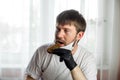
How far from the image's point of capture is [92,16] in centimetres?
193

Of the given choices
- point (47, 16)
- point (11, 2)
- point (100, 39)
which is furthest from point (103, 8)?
point (11, 2)

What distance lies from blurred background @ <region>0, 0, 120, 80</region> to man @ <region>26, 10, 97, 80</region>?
69 cm

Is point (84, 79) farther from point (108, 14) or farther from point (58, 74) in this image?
point (108, 14)

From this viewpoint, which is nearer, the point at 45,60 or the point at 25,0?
the point at 45,60

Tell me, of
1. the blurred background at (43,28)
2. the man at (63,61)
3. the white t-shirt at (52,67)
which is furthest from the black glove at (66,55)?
the blurred background at (43,28)

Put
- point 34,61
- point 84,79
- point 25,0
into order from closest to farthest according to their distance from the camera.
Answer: point 84,79, point 34,61, point 25,0

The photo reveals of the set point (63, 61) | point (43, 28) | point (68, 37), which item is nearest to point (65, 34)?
point (68, 37)

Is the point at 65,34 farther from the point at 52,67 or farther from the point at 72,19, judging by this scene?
the point at 52,67

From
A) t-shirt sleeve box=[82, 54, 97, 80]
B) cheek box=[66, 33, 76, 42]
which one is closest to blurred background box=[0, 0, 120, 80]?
t-shirt sleeve box=[82, 54, 97, 80]

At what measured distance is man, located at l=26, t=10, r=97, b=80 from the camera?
44.8 inches

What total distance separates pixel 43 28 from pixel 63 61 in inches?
32.2

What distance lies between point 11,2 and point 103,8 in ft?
2.65

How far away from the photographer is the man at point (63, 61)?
1139 millimetres

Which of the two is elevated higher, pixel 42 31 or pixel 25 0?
pixel 25 0
